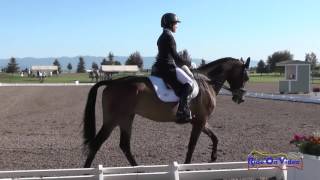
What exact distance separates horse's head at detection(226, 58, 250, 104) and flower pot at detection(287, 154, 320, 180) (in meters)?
2.24

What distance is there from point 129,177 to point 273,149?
460 cm

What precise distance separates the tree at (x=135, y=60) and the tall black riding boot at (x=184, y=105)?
12105cm

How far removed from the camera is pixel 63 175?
610cm

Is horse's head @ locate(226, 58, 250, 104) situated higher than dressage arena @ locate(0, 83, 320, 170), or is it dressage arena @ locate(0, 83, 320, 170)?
horse's head @ locate(226, 58, 250, 104)

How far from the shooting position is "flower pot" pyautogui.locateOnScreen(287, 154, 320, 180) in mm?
6105

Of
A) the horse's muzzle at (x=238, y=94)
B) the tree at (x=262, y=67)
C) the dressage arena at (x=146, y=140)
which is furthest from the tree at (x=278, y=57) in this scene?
the horse's muzzle at (x=238, y=94)

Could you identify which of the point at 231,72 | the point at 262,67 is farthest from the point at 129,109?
the point at 262,67

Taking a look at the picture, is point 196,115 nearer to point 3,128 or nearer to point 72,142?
point 72,142

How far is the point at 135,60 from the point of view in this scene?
130625 millimetres

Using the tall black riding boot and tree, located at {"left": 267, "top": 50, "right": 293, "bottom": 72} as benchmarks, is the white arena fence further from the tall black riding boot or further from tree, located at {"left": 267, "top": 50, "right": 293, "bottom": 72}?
tree, located at {"left": 267, "top": 50, "right": 293, "bottom": 72}

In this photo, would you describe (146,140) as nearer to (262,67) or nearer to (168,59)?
(168,59)

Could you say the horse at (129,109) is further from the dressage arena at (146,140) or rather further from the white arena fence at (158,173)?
the dressage arena at (146,140)

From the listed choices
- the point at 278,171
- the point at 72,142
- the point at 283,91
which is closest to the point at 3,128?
the point at 72,142

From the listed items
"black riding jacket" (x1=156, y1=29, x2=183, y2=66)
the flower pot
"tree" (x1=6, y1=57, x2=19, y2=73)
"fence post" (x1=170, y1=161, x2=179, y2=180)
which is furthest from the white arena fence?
"tree" (x1=6, y1=57, x2=19, y2=73)
